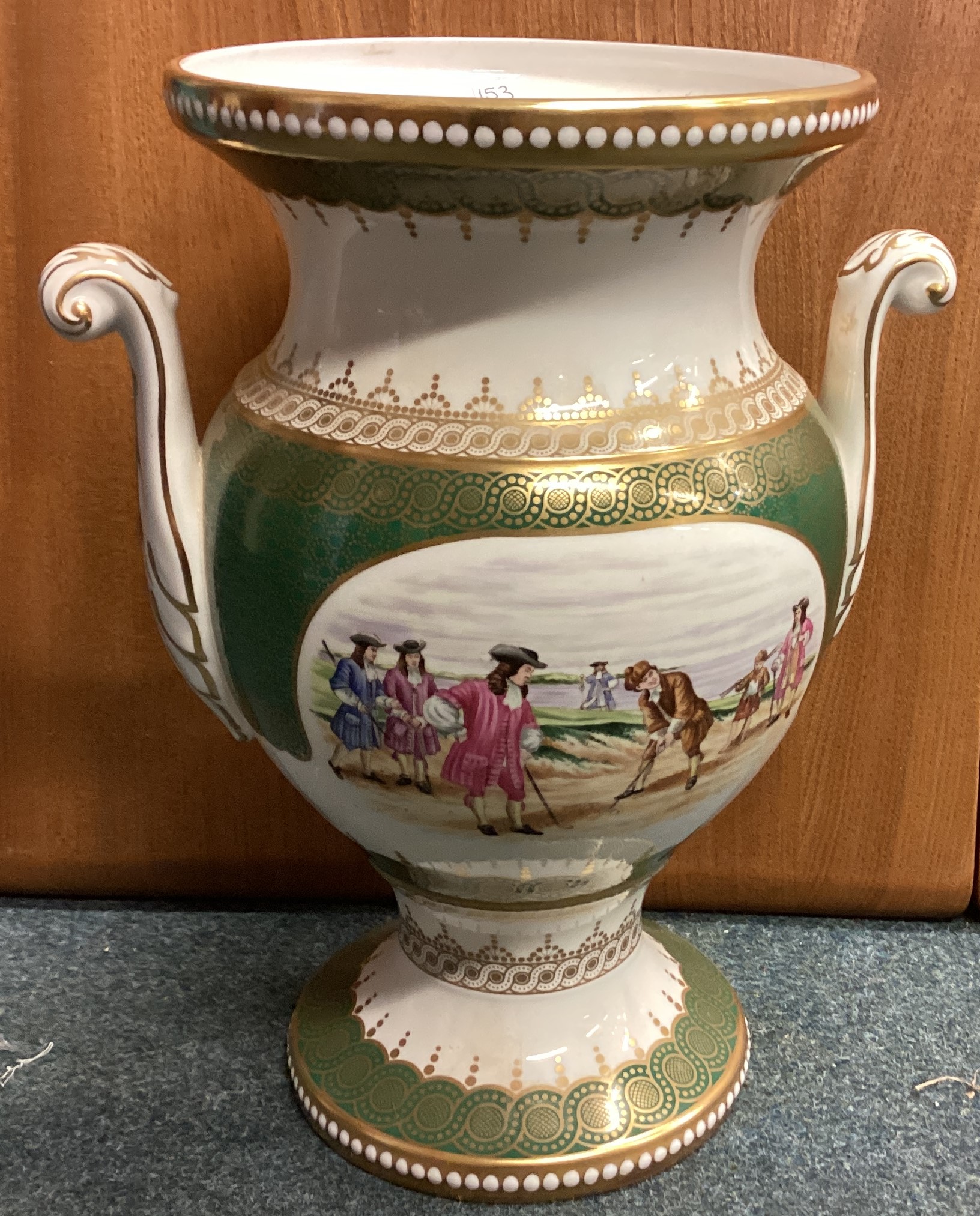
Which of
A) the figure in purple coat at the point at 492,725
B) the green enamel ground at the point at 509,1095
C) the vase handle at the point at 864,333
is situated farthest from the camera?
the green enamel ground at the point at 509,1095

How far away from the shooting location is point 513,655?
80 centimetres

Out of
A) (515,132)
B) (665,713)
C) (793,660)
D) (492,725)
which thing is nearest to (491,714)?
(492,725)

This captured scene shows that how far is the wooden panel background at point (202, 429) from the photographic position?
44.0 inches

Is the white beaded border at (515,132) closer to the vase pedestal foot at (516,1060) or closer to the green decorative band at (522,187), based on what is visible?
the green decorative band at (522,187)

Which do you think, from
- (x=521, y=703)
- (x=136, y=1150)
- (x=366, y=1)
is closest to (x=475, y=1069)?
(x=136, y=1150)

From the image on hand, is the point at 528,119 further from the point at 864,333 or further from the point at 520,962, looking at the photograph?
the point at 520,962

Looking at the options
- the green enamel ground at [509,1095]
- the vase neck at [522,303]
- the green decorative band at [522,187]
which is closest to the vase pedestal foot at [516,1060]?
the green enamel ground at [509,1095]

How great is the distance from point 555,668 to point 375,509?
0.47 ft

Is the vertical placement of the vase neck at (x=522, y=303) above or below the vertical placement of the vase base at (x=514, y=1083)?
above

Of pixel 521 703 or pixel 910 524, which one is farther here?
pixel 910 524

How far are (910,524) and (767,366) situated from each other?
0.40m

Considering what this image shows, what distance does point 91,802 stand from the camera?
1.35 meters

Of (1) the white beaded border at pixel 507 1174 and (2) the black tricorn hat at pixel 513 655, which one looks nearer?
(2) the black tricorn hat at pixel 513 655

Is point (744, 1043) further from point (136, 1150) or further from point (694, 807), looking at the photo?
point (136, 1150)
